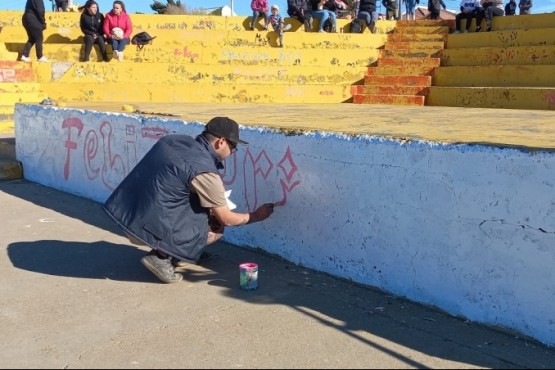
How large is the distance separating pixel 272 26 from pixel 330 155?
11.0 metres

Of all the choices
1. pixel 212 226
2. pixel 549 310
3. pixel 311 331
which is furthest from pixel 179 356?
pixel 549 310

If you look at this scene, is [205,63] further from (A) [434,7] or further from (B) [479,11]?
(A) [434,7]

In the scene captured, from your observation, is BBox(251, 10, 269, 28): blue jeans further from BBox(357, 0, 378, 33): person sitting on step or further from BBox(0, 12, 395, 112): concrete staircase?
BBox(357, 0, 378, 33): person sitting on step

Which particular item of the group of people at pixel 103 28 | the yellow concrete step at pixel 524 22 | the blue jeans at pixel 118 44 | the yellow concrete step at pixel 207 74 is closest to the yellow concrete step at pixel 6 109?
the yellow concrete step at pixel 207 74

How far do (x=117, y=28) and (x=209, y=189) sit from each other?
30.6ft

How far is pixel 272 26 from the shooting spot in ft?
47.4

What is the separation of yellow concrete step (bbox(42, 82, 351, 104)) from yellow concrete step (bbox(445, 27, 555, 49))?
3.08 metres

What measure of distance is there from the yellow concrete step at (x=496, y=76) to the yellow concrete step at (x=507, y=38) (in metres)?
1.19

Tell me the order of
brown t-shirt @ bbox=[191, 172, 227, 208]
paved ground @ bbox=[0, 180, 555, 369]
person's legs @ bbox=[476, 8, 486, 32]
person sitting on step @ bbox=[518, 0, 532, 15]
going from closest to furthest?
paved ground @ bbox=[0, 180, 555, 369] < brown t-shirt @ bbox=[191, 172, 227, 208] < person's legs @ bbox=[476, 8, 486, 32] < person sitting on step @ bbox=[518, 0, 532, 15]

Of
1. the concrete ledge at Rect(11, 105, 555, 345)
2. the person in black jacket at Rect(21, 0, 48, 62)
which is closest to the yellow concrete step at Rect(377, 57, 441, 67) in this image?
the person in black jacket at Rect(21, 0, 48, 62)

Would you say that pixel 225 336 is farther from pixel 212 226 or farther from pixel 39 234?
pixel 39 234

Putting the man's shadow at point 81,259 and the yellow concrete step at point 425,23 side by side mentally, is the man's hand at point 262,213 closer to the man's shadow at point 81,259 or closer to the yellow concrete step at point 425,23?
the man's shadow at point 81,259

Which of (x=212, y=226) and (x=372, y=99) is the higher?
(x=372, y=99)

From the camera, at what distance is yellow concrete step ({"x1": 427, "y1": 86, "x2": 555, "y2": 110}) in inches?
370
